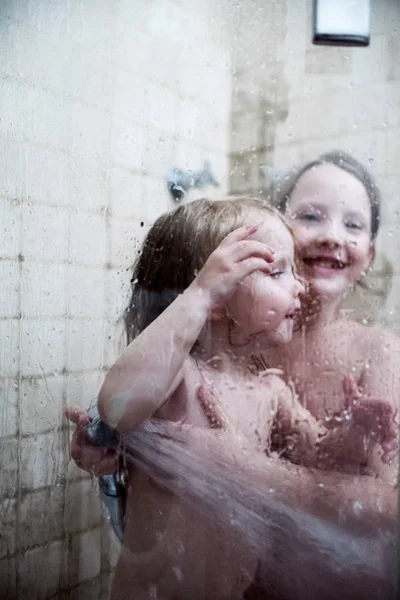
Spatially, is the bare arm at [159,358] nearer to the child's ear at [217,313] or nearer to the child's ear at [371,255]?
the child's ear at [217,313]

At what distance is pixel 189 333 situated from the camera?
0.46 m

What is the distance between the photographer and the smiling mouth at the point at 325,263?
1.57 feet

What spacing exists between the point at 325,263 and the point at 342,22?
0.67 feet

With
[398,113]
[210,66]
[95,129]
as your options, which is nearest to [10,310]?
[95,129]

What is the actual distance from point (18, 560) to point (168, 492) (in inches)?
9.1

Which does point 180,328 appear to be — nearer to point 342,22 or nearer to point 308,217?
point 308,217

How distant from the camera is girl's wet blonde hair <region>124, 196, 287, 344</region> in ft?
1.55

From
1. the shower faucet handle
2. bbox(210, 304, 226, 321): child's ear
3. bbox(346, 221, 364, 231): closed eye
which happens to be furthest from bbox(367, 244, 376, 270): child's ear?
the shower faucet handle

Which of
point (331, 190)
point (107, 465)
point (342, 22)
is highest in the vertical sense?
point (342, 22)

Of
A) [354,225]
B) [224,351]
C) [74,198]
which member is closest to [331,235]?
[354,225]

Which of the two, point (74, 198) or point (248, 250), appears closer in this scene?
point (248, 250)

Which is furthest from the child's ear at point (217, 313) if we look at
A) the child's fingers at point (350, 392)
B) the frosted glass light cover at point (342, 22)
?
the frosted glass light cover at point (342, 22)

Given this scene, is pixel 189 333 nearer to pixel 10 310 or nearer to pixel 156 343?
pixel 156 343

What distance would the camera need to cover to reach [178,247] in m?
0.48
